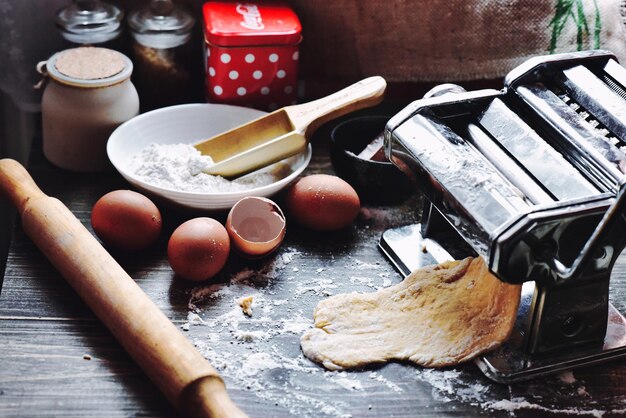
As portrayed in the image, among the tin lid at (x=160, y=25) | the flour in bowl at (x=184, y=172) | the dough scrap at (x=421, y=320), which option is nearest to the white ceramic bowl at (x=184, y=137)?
the flour in bowl at (x=184, y=172)

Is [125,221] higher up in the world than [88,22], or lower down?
lower down

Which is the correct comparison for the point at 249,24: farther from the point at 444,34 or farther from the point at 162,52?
the point at 444,34

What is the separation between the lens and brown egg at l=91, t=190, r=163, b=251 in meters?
1.15

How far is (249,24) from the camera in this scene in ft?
4.57

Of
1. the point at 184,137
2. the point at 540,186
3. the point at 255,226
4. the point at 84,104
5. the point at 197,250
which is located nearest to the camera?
→ the point at 540,186

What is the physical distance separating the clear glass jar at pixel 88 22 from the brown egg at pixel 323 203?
1.59 ft

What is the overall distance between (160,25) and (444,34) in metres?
0.54

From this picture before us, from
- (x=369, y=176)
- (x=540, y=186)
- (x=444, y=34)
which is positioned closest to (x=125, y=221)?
(x=369, y=176)

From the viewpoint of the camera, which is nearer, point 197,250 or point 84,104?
point 197,250

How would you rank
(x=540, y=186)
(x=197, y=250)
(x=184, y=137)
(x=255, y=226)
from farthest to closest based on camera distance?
(x=184, y=137) < (x=255, y=226) < (x=197, y=250) < (x=540, y=186)

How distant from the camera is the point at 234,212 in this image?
1183mm

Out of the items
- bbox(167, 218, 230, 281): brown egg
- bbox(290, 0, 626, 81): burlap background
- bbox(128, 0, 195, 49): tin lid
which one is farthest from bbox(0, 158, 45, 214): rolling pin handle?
bbox(290, 0, 626, 81): burlap background

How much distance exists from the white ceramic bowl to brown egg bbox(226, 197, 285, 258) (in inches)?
1.3

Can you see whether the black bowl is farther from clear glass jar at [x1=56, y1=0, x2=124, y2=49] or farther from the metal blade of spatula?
clear glass jar at [x1=56, y1=0, x2=124, y2=49]
